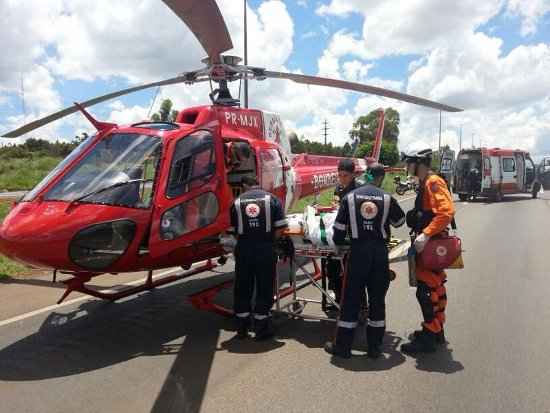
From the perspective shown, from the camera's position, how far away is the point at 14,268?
27.5 ft

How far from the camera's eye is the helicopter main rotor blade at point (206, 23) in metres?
5.04

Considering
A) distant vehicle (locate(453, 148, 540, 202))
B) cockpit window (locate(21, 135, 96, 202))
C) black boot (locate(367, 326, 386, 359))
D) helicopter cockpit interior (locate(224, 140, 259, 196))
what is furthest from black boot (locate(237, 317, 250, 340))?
distant vehicle (locate(453, 148, 540, 202))

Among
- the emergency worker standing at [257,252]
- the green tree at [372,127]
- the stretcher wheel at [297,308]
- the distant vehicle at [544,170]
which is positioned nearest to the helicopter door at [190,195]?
the emergency worker standing at [257,252]

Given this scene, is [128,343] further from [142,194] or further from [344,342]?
[344,342]

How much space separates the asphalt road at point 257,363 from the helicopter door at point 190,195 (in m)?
1.06

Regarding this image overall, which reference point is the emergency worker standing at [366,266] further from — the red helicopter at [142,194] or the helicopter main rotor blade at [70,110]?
the helicopter main rotor blade at [70,110]

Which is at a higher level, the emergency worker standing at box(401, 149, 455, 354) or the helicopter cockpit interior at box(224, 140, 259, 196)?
the helicopter cockpit interior at box(224, 140, 259, 196)

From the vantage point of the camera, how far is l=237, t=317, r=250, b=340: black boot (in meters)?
5.25

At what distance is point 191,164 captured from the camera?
566cm

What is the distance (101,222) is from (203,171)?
1.42 meters

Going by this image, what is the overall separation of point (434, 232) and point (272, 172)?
3198mm

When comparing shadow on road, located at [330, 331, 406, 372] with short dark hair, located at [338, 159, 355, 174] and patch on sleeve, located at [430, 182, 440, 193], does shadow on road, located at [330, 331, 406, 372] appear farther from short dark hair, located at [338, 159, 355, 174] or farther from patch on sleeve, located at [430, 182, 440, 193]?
short dark hair, located at [338, 159, 355, 174]

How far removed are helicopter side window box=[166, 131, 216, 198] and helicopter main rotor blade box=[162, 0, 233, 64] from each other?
1.20 m

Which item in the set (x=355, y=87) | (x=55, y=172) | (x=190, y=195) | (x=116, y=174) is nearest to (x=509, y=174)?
(x=355, y=87)
